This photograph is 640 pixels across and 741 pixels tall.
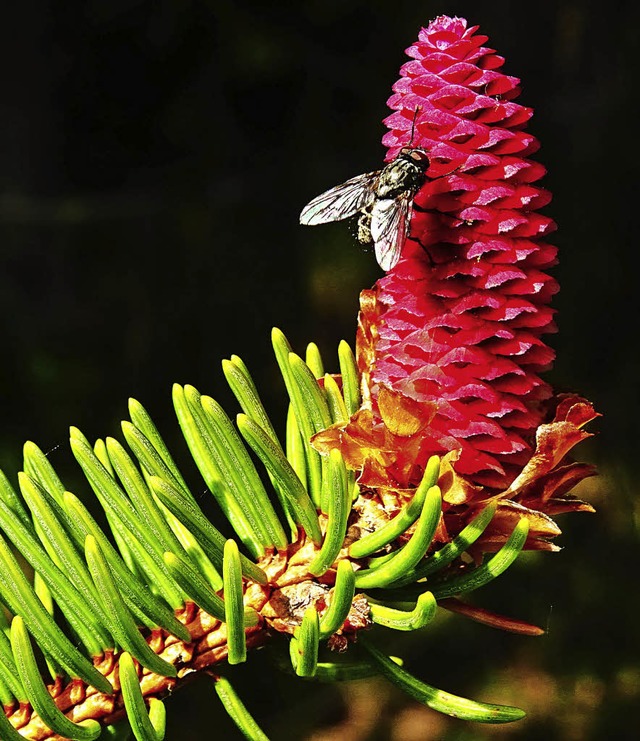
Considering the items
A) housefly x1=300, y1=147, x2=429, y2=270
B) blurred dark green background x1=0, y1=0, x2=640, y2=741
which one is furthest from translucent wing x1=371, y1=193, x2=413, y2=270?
blurred dark green background x1=0, y1=0, x2=640, y2=741

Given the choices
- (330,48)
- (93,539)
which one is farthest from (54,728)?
(330,48)

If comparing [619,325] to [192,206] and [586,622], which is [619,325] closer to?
[586,622]

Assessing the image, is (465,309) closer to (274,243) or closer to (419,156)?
(419,156)

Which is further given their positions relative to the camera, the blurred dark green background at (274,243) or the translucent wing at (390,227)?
the blurred dark green background at (274,243)

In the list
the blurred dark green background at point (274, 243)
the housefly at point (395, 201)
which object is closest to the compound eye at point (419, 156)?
the housefly at point (395, 201)

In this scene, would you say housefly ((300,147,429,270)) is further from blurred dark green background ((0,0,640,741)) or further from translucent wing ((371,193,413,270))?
blurred dark green background ((0,0,640,741))

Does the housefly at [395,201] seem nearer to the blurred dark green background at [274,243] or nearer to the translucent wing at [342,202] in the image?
the translucent wing at [342,202]
